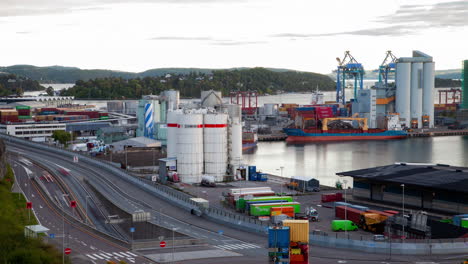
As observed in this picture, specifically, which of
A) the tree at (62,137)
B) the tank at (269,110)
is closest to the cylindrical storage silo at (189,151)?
the tree at (62,137)

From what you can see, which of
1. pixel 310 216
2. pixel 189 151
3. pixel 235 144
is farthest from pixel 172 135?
pixel 310 216

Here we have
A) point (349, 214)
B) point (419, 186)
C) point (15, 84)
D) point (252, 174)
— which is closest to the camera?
point (349, 214)

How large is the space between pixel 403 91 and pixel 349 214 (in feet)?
154

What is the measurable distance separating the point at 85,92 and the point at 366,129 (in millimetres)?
66620

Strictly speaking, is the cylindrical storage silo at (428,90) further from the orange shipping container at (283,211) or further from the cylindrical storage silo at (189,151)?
the orange shipping container at (283,211)

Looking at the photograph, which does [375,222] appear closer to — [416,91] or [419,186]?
[419,186]

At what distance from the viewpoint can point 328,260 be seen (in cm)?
1371

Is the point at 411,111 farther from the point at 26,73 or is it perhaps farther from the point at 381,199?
the point at 26,73

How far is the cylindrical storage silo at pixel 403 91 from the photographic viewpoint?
62000 millimetres

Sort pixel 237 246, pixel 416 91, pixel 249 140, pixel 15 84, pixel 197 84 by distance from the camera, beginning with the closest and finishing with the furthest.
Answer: pixel 237 246, pixel 249 140, pixel 416 91, pixel 197 84, pixel 15 84

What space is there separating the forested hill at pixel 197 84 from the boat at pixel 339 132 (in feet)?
170

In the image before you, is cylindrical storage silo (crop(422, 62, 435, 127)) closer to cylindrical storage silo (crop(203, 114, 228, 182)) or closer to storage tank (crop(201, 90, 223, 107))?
storage tank (crop(201, 90, 223, 107))

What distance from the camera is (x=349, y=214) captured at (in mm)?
17906

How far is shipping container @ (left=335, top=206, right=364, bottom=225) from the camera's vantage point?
688 inches
